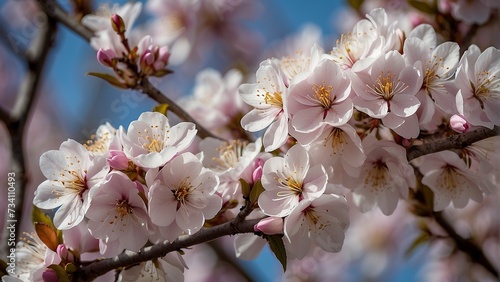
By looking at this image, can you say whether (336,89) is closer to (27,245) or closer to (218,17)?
(27,245)

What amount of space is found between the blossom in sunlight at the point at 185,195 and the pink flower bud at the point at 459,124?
0.49m

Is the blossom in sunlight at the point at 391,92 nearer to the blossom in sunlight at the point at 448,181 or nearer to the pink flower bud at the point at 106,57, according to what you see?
the blossom in sunlight at the point at 448,181

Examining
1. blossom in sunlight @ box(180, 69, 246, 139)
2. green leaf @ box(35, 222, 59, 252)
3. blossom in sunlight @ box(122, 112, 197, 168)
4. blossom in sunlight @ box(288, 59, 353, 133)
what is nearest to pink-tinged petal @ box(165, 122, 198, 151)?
blossom in sunlight @ box(122, 112, 197, 168)

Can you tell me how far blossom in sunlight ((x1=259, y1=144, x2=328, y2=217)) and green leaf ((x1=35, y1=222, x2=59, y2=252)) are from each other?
1.58 feet

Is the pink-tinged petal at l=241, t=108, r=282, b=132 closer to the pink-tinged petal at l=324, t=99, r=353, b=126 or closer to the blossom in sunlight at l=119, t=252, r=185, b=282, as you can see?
the pink-tinged petal at l=324, t=99, r=353, b=126

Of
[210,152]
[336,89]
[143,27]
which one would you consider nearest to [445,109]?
[336,89]

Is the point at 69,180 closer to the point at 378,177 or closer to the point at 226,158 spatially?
the point at 226,158

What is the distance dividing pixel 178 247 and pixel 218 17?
1.72 metres

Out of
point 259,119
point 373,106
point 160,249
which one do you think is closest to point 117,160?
point 160,249

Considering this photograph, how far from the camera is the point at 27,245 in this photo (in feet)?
4.87

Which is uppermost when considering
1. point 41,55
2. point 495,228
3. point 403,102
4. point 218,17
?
point 403,102

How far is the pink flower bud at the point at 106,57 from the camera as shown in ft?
5.21

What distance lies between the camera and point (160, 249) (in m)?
1.31

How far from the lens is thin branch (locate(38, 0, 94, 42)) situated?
6.29ft
